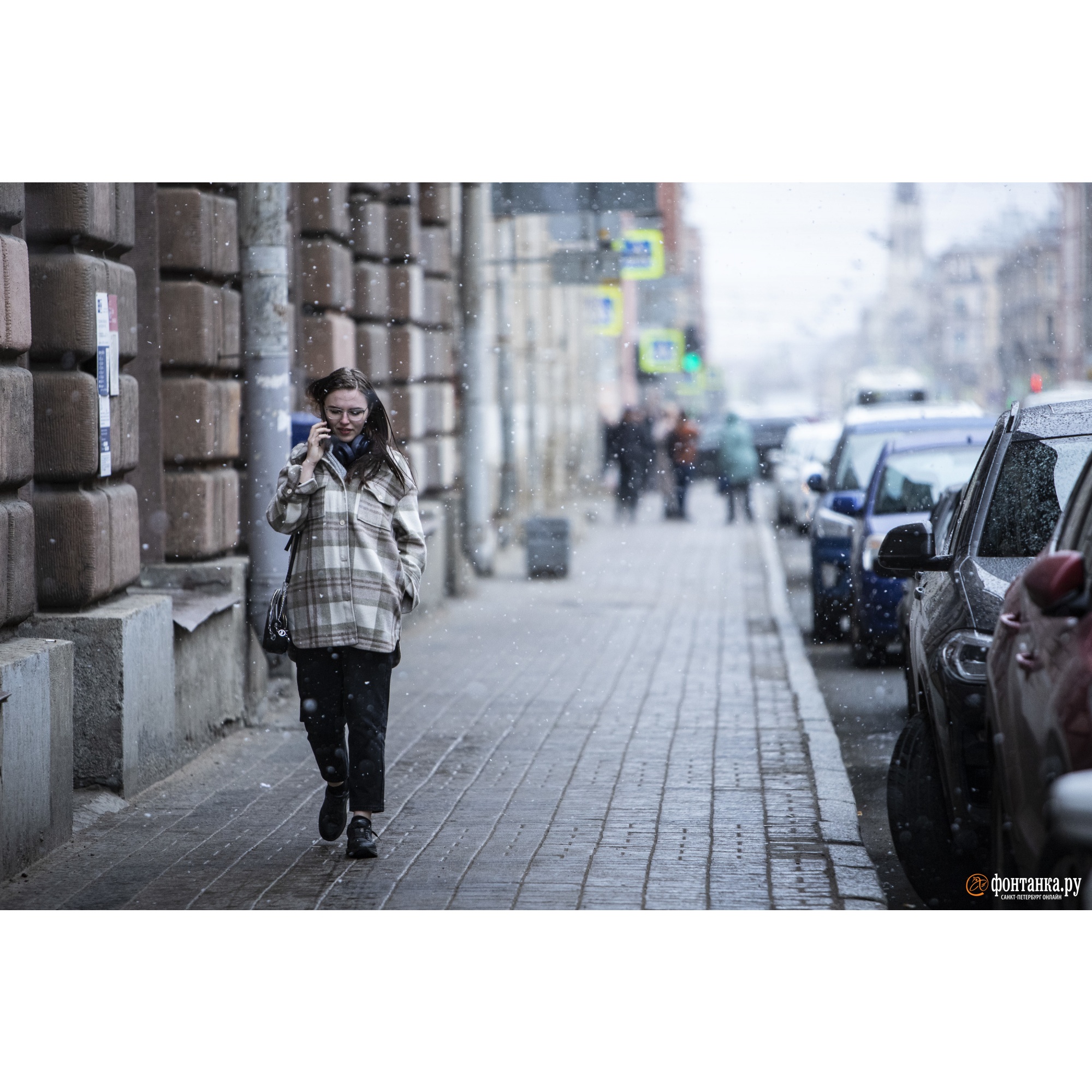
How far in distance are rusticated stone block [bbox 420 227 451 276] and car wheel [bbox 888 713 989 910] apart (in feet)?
34.9

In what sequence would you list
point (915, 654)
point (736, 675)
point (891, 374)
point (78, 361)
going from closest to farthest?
1. point (915, 654)
2. point (78, 361)
3. point (736, 675)
4. point (891, 374)

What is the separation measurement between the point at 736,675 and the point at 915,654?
5515 millimetres

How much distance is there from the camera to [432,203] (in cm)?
1606

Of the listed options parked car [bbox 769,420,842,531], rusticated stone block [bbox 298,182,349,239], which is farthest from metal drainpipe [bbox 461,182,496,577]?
parked car [bbox 769,420,842,531]

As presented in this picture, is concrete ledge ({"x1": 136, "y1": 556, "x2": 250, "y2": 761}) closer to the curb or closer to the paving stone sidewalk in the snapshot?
the paving stone sidewalk

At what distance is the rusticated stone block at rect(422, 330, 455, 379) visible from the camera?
16.0 m

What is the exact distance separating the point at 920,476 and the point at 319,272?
13.8ft

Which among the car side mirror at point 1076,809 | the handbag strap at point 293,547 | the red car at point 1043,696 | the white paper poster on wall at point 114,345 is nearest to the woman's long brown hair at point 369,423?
the handbag strap at point 293,547

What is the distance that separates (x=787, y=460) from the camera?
3019 centimetres

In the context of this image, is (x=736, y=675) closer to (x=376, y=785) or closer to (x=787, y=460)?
(x=376, y=785)

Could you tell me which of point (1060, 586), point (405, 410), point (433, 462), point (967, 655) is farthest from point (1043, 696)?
point (433, 462)

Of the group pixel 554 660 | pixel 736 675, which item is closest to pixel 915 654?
pixel 736 675

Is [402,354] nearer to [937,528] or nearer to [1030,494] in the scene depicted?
[937,528]

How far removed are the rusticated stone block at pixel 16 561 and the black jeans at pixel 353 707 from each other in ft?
3.54
